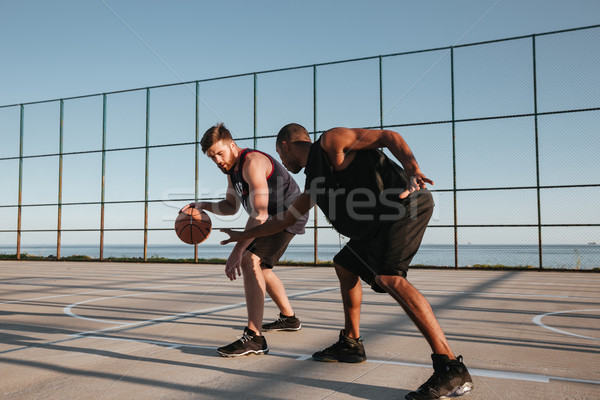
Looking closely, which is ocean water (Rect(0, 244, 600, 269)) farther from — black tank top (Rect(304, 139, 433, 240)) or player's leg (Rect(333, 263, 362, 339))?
black tank top (Rect(304, 139, 433, 240))

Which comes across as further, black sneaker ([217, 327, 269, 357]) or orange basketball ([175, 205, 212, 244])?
orange basketball ([175, 205, 212, 244])

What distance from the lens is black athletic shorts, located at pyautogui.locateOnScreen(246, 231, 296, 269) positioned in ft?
11.5

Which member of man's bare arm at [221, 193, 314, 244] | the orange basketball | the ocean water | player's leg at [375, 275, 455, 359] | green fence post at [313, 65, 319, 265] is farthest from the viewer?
the ocean water

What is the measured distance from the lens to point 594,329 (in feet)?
13.3

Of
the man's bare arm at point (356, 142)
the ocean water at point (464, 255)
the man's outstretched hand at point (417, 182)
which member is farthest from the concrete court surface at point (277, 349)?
the ocean water at point (464, 255)

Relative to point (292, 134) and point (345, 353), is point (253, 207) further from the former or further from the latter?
point (345, 353)

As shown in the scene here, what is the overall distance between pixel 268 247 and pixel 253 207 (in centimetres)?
38

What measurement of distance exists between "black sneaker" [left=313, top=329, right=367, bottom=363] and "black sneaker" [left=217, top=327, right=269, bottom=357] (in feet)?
1.25

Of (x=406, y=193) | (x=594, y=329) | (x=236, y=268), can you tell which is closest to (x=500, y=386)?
(x=406, y=193)

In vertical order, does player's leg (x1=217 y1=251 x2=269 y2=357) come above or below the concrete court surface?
above

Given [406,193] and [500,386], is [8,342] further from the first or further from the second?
[500,386]

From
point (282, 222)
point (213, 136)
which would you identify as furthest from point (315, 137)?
point (282, 222)

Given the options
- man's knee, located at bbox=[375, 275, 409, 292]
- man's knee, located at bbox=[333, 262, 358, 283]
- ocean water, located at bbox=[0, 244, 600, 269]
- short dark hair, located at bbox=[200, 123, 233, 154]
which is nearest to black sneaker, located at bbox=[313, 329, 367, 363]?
man's knee, located at bbox=[333, 262, 358, 283]

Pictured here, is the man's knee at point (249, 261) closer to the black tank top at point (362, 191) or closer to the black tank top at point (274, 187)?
the black tank top at point (274, 187)
